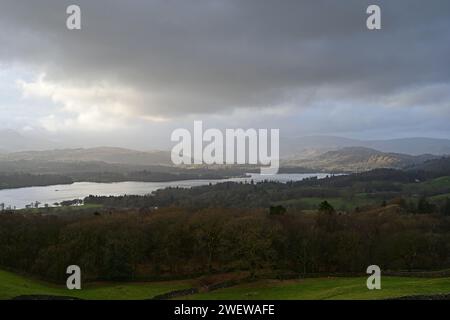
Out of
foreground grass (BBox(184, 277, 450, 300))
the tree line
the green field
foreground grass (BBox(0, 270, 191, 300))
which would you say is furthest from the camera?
the tree line

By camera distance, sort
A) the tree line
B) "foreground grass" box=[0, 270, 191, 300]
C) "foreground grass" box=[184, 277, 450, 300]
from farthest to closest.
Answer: the tree line < "foreground grass" box=[0, 270, 191, 300] < "foreground grass" box=[184, 277, 450, 300]

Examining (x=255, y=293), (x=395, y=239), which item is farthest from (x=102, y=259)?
(x=395, y=239)

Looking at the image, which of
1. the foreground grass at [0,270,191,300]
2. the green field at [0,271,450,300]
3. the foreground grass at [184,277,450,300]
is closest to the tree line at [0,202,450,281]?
the foreground grass at [0,270,191,300]

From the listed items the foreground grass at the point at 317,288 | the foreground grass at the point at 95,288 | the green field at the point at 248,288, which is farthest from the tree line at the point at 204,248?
the foreground grass at the point at 317,288

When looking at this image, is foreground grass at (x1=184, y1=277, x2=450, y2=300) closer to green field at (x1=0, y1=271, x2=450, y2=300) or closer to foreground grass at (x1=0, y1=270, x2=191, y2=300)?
green field at (x1=0, y1=271, x2=450, y2=300)

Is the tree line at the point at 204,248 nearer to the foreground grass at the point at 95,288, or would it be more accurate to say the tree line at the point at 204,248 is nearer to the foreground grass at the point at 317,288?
the foreground grass at the point at 95,288

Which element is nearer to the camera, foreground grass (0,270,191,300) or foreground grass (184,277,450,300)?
foreground grass (184,277,450,300)

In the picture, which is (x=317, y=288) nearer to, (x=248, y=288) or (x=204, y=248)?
(x=248, y=288)
